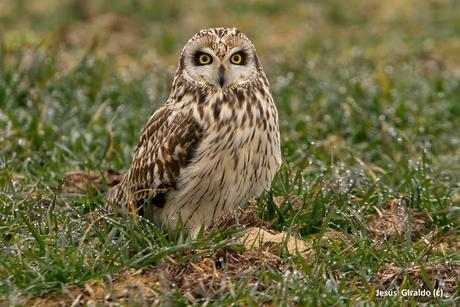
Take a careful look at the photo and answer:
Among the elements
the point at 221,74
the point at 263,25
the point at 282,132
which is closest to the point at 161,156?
the point at 221,74

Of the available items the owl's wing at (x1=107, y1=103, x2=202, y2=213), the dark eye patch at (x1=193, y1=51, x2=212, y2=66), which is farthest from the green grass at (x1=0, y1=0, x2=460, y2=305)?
the dark eye patch at (x1=193, y1=51, x2=212, y2=66)

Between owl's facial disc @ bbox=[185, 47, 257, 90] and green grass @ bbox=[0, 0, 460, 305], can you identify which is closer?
green grass @ bbox=[0, 0, 460, 305]

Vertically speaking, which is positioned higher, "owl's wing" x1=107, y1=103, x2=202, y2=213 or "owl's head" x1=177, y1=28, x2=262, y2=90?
"owl's head" x1=177, y1=28, x2=262, y2=90

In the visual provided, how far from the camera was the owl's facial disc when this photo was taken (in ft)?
17.4

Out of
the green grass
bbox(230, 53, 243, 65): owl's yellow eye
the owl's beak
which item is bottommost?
the green grass

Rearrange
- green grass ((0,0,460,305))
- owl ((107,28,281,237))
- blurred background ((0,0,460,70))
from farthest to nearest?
blurred background ((0,0,460,70)), owl ((107,28,281,237)), green grass ((0,0,460,305))

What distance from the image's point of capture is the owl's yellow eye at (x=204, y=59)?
534 centimetres

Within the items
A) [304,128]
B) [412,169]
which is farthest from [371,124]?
[412,169]

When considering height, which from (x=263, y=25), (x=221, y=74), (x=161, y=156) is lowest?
(x=161, y=156)

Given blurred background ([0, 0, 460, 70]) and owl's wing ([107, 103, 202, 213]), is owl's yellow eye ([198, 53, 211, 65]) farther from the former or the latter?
blurred background ([0, 0, 460, 70])

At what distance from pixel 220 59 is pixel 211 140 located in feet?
1.52

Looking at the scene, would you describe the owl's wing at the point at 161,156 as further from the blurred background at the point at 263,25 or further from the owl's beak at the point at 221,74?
the blurred background at the point at 263,25

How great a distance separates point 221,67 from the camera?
17.3 ft

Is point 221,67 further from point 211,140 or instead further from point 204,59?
point 211,140
